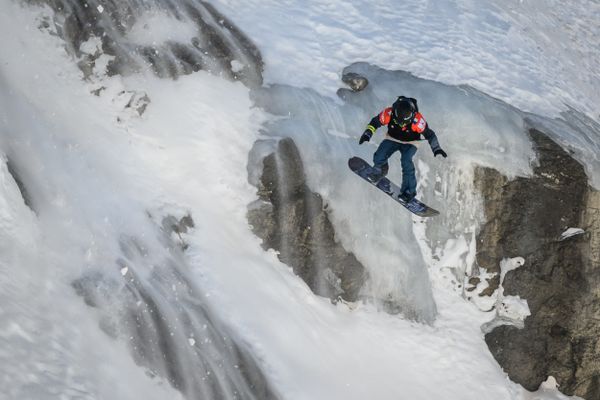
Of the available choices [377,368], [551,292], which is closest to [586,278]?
[551,292]

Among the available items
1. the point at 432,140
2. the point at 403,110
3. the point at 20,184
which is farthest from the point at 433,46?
Answer: the point at 20,184

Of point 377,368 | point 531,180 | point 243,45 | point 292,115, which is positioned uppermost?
point 243,45

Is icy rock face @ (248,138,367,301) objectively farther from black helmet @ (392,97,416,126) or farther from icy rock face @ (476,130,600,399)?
icy rock face @ (476,130,600,399)

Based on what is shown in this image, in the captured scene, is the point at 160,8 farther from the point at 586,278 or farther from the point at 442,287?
the point at 586,278

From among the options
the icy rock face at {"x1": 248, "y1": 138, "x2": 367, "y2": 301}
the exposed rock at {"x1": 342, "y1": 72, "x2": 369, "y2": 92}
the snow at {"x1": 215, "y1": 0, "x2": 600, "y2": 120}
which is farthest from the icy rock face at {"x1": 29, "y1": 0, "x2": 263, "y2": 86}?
the icy rock face at {"x1": 248, "y1": 138, "x2": 367, "y2": 301}

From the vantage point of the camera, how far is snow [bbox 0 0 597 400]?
8.81m

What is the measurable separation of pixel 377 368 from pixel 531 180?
381 centimetres

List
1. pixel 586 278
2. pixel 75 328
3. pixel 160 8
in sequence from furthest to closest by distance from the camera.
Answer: pixel 160 8 → pixel 586 278 → pixel 75 328

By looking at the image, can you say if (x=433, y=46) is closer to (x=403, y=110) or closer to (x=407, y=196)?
(x=407, y=196)

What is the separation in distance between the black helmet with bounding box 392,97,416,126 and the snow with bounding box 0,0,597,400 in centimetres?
174

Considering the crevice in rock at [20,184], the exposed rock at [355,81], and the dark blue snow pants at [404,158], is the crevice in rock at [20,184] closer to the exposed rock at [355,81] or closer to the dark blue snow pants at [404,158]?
the dark blue snow pants at [404,158]

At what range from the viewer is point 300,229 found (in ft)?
31.8

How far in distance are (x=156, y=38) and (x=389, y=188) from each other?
4465 millimetres

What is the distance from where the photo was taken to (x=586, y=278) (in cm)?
1002
